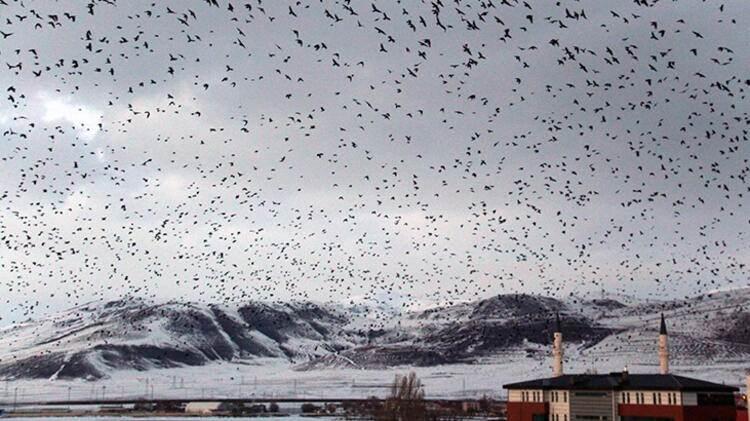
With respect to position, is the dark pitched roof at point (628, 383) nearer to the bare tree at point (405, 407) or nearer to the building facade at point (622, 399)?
the building facade at point (622, 399)

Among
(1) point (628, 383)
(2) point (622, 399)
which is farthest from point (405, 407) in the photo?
(1) point (628, 383)

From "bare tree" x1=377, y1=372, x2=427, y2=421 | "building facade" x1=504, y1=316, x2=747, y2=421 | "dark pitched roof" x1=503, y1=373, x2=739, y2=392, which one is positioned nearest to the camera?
"building facade" x1=504, y1=316, x2=747, y2=421

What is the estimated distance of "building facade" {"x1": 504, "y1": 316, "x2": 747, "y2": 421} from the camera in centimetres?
10850

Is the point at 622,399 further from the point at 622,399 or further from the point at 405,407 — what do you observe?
the point at 405,407

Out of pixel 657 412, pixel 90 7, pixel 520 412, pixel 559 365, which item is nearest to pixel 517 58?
pixel 90 7

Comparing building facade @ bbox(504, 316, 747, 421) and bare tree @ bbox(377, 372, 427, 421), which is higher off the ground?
building facade @ bbox(504, 316, 747, 421)

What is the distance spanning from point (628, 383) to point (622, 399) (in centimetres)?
238

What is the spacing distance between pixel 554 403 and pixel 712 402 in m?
21.5

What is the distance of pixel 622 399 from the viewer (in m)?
115

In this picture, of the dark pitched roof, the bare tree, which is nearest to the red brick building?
the dark pitched roof

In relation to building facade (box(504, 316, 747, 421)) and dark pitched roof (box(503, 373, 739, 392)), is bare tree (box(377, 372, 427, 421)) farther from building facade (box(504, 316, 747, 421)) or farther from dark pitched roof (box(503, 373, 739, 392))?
dark pitched roof (box(503, 373, 739, 392))

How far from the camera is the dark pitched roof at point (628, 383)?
110 meters

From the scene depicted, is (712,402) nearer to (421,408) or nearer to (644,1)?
(421,408)

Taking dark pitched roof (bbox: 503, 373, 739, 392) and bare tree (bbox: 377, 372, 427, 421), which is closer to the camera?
dark pitched roof (bbox: 503, 373, 739, 392)
